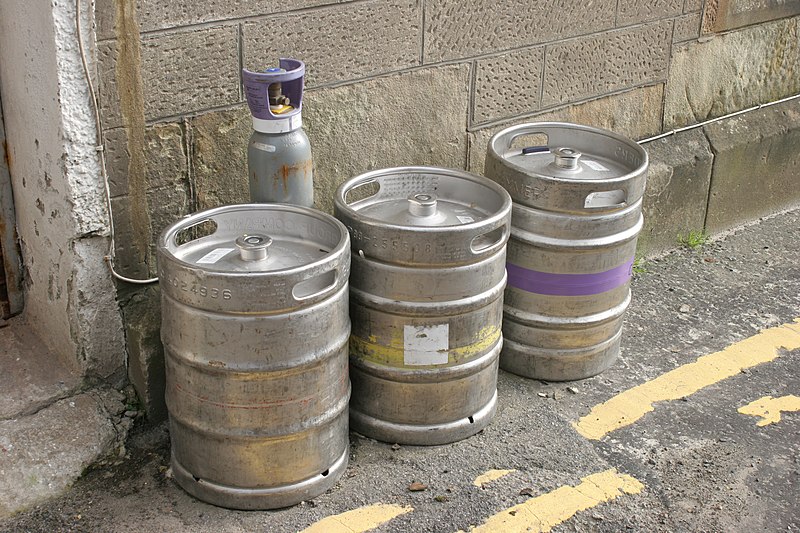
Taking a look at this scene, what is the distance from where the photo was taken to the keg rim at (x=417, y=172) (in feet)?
11.3

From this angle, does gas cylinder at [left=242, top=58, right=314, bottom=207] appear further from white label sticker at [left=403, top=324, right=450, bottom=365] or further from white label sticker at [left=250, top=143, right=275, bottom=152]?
white label sticker at [left=403, top=324, right=450, bottom=365]

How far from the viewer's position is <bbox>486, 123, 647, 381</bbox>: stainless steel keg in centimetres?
400

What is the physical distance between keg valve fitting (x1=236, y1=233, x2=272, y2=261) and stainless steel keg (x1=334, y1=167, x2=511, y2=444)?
368 mm

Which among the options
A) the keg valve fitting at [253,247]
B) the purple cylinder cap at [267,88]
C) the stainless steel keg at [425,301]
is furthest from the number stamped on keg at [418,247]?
the purple cylinder cap at [267,88]

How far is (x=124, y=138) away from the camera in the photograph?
3553 mm

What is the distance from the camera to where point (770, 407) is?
419cm

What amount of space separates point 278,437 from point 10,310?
1.44 meters

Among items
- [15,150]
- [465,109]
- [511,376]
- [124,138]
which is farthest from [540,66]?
[15,150]

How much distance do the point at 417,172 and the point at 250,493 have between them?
140 centimetres

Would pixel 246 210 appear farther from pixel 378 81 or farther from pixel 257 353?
pixel 378 81

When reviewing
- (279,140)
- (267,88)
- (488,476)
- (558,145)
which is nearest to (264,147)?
(279,140)

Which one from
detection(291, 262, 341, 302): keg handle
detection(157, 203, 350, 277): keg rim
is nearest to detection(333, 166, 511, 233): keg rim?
detection(157, 203, 350, 277): keg rim

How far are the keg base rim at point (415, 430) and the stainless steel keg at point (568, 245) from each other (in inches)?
21.2

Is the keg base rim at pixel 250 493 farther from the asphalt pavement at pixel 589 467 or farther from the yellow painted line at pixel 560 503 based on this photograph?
the yellow painted line at pixel 560 503
